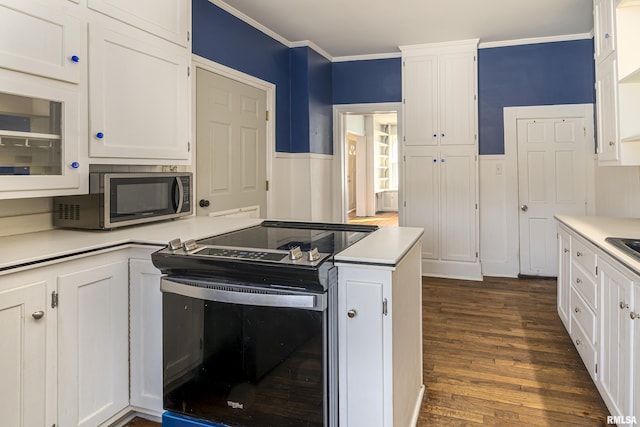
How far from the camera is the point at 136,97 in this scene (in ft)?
7.36

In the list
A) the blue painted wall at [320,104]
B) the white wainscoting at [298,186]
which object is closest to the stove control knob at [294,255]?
the white wainscoting at [298,186]

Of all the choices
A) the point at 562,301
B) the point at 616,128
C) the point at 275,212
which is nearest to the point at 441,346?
the point at 562,301

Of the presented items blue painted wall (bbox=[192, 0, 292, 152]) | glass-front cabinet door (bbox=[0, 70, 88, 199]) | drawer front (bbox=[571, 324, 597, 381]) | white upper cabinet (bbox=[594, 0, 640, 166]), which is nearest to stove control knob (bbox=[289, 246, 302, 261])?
glass-front cabinet door (bbox=[0, 70, 88, 199])

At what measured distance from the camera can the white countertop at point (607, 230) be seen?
5.75 feet

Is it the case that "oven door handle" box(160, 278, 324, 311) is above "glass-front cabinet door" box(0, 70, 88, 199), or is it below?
below

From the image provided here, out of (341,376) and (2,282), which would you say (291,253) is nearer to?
(341,376)

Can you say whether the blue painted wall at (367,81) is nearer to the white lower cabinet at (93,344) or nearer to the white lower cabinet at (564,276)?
the white lower cabinet at (564,276)

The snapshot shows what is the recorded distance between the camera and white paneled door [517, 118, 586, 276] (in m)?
4.57

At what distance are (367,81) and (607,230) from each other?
338cm

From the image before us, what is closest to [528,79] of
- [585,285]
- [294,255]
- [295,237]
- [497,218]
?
[497,218]

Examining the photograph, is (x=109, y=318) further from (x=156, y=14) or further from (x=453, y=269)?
(x=453, y=269)

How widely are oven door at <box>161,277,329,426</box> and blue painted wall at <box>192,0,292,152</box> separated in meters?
2.22

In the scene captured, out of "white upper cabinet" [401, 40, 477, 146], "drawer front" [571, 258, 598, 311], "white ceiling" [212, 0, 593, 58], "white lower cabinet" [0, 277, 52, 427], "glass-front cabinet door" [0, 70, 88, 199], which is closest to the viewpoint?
"white lower cabinet" [0, 277, 52, 427]

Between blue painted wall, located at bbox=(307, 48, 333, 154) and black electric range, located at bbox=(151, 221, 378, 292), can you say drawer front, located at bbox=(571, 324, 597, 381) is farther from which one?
blue painted wall, located at bbox=(307, 48, 333, 154)
